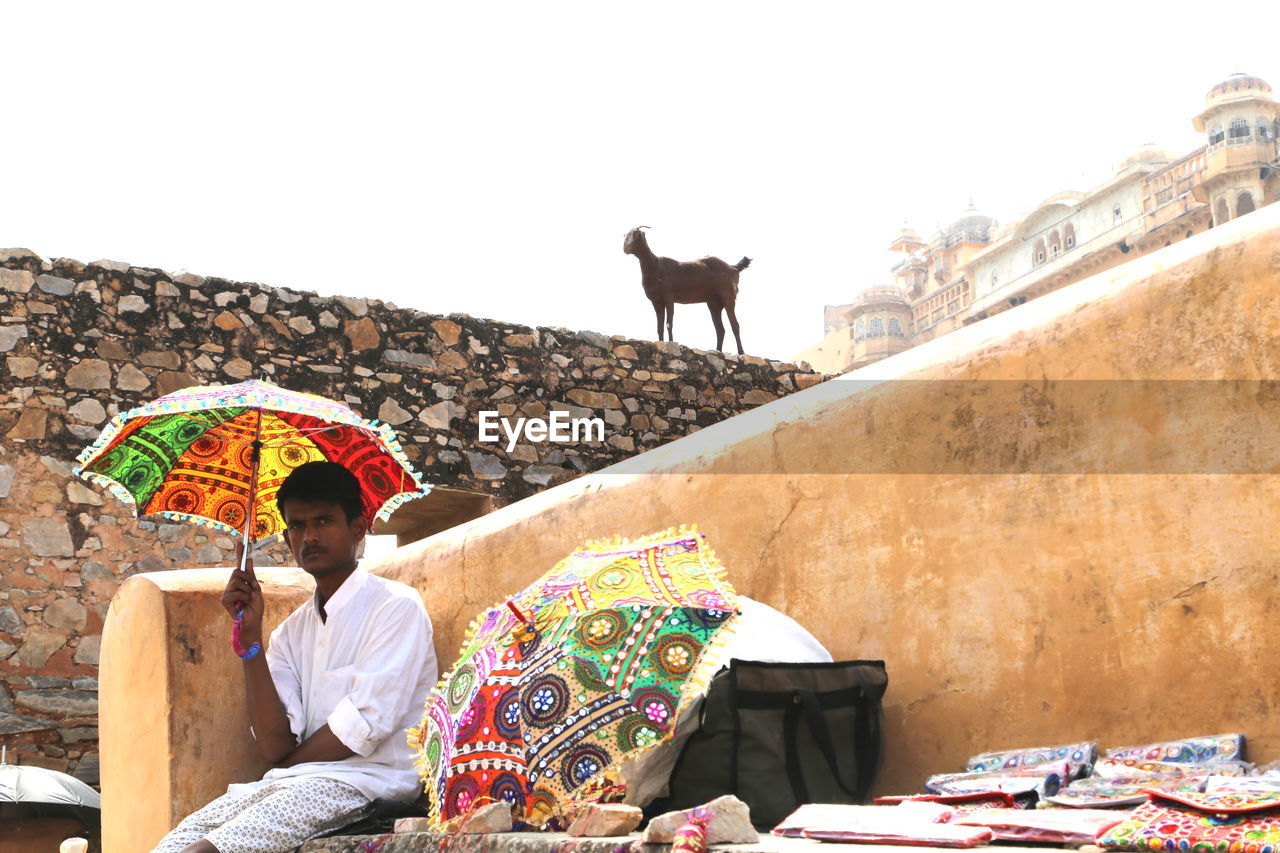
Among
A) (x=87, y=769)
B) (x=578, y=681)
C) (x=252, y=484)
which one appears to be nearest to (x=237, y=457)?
(x=252, y=484)

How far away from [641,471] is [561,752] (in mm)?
1350

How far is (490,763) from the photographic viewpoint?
2701mm

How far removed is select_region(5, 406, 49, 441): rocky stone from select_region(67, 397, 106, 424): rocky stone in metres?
0.14

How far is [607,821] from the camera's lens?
2.33 meters

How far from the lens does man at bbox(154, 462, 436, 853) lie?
10.1ft

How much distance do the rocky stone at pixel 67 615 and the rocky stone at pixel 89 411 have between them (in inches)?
38.7

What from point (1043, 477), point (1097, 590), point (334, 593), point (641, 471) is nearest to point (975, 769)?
point (1097, 590)

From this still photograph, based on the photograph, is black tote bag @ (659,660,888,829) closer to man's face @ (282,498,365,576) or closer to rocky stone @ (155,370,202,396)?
man's face @ (282,498,365,576)

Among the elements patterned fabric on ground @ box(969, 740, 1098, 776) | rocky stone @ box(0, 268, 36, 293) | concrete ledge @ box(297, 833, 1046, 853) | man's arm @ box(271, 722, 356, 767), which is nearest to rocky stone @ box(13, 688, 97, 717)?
rocky stone @ box(0, 268, 36, 293)

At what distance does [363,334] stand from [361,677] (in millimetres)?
4987

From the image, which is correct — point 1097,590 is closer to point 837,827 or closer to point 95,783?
point 837,827

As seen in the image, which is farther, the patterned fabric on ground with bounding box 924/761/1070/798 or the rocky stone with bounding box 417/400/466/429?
the rocky stone with bounding box 417/400/466/429

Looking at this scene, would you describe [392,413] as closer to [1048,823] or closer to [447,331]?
[447,331]

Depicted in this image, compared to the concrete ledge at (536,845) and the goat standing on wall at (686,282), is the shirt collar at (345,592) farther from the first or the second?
the goat standing on wall at (686,282)
